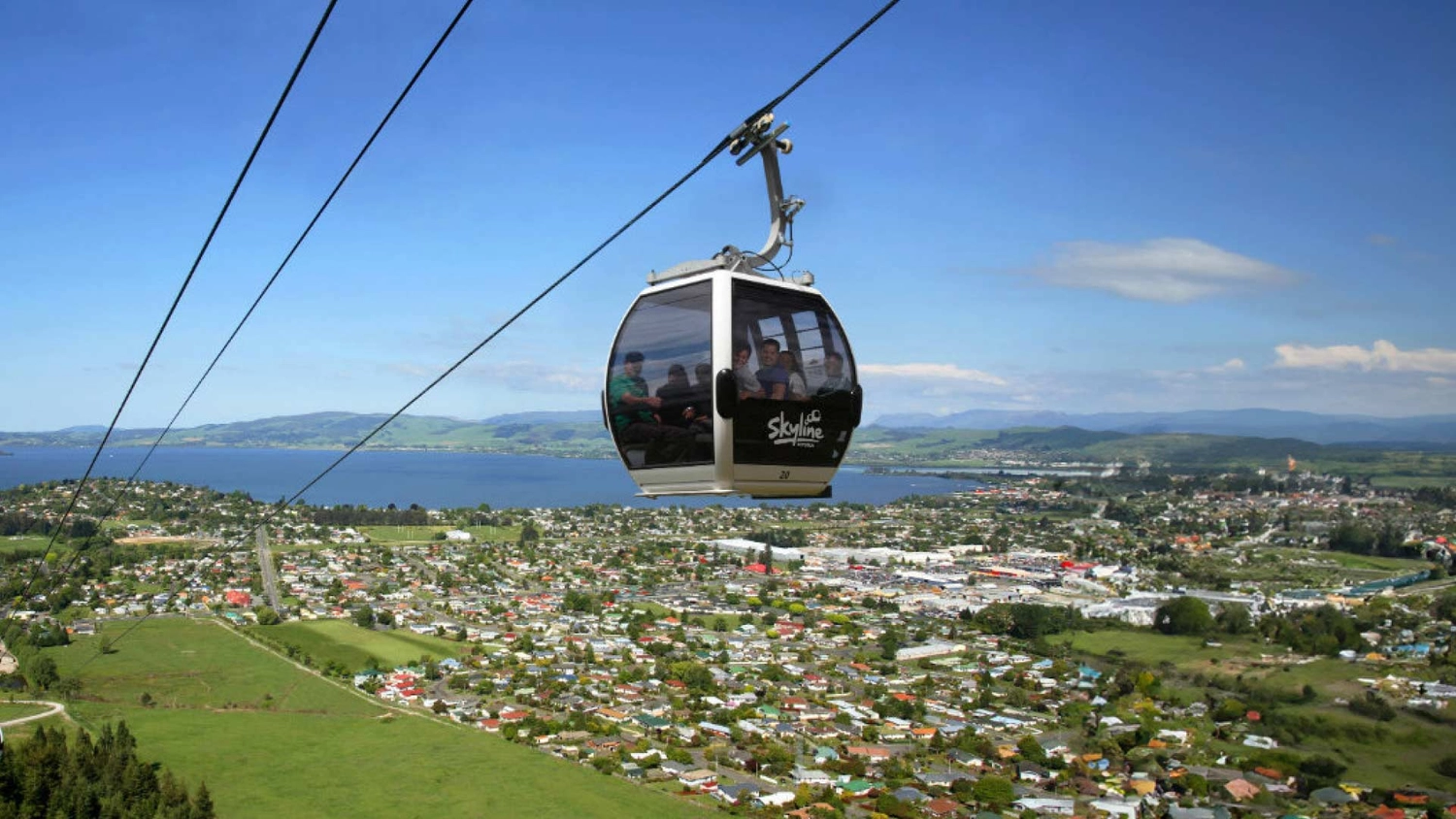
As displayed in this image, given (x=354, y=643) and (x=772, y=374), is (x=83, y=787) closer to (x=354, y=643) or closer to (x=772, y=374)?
(x=772, y=374)

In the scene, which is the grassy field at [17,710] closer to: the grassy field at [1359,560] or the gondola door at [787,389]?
the gondola door at [787,389]

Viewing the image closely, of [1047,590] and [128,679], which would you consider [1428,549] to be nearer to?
[1047,590]

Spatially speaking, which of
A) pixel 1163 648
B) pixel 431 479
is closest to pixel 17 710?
pixel 1163 648

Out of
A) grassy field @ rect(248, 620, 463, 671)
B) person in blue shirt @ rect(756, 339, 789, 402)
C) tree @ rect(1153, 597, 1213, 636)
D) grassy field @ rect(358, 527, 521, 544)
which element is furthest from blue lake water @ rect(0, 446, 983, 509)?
person in blue shirt @ rect(756, 339, 789, 402)

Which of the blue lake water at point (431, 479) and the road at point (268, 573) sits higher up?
the blue lake water at point (431, 479)

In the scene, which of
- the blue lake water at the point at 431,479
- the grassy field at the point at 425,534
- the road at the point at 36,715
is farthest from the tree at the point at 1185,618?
the grassy field at the point at 425,534

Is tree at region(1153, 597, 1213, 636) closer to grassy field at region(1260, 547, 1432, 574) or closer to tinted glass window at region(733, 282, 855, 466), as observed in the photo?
grassy field at region(1260, 547, 1432, 574)

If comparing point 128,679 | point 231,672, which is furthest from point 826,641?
point 128,679
